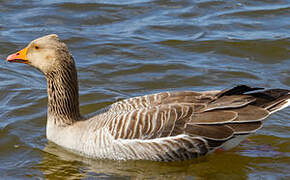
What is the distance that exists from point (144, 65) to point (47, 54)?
432 centimetres

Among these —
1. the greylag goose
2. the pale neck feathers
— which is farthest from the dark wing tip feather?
the pale neck feathers

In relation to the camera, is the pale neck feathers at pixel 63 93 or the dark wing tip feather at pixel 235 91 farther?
the pale neck feathers at pixel 63 93

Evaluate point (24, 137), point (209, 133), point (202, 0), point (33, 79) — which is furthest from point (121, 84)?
point (202, 0)

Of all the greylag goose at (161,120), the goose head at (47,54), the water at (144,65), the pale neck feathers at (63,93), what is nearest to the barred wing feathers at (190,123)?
the greylag goose at (161,120)

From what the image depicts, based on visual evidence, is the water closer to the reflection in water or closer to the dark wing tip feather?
Answer: the reflection in water

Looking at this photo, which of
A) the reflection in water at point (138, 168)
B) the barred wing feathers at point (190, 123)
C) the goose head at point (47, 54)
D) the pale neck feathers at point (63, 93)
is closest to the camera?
the barred wing feathers at point (190, 123)

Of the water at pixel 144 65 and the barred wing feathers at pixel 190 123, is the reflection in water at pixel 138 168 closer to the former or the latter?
the water at pixel 144 65

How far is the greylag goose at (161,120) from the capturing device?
323 inches

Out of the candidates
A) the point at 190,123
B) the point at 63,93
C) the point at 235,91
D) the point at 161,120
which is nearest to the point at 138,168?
the point at 161,120

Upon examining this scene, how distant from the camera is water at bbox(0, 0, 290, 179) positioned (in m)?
8.62

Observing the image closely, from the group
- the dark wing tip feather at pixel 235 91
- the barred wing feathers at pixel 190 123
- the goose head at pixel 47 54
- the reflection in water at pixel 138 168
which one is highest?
the goose head at pixel 47 54

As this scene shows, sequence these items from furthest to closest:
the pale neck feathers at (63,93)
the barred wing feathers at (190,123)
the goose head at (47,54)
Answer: the pale neck feathers at (63,93)
the goose head at (47,54)
the barred wing feathers at (190,123)

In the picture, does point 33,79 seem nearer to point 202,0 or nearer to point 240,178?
point 240,178

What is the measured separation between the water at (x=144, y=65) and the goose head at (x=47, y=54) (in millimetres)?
1571
